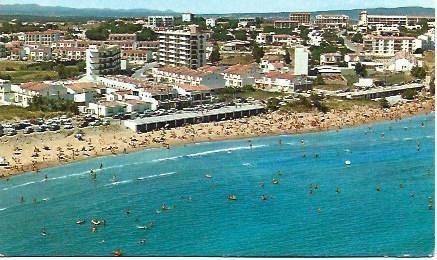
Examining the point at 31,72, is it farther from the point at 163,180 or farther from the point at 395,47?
the point at 395,47

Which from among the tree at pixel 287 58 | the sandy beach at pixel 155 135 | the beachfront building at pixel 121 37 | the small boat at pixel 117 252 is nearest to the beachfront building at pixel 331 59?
the tree at pixel 287 58

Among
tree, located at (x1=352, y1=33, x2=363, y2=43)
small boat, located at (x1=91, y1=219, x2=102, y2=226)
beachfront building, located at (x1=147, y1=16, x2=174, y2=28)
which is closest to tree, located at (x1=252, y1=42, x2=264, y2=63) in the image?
beachfront building, located at (x1=147, y1=16, x2=174, y2=28)

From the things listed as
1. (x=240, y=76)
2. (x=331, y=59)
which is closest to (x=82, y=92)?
(x=240, y=76)

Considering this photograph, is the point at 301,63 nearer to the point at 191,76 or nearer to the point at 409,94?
Answer: the point at 409,94

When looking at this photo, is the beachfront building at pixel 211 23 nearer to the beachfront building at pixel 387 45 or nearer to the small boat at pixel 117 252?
the beachfront building at pixel 387 45

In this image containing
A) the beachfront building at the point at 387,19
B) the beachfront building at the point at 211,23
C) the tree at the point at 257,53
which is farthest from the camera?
the beachfront building at the point at 211,23

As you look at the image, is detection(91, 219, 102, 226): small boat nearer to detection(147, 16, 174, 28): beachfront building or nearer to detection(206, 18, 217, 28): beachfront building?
detection(147, 16, 174, 28): beachfront building
